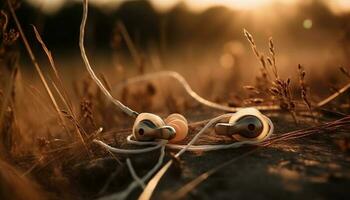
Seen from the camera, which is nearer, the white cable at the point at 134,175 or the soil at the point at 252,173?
the soil at the point at 252,173

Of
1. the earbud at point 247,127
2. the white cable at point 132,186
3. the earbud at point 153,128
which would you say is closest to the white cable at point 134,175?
the white cable at point 132,186

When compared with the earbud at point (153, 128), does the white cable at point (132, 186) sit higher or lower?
lower

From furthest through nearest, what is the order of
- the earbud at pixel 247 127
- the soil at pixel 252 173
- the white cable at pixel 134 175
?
the earbud at pixel 247 127
the white cable at pixel 134 175
the soil at pixel 252 173

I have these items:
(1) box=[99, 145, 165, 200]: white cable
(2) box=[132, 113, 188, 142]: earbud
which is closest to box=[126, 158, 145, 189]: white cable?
(1) box=[99, 145, 165, 200]: white cable

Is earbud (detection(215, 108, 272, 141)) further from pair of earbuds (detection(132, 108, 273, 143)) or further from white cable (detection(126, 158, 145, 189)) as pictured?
white cable (detection(126, 158, 145, 189))

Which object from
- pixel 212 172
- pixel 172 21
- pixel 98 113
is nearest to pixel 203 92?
pixel 98 113

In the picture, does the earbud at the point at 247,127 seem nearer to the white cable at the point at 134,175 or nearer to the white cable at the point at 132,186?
the white cable at the point at 132,186

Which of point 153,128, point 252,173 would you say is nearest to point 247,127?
point 252,173

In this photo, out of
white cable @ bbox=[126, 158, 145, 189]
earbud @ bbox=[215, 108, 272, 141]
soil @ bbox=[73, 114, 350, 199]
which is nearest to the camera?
soil @ bbox=[73, 114, 350, 199]
